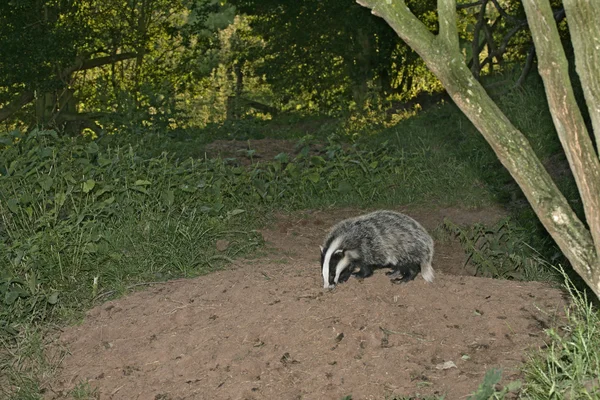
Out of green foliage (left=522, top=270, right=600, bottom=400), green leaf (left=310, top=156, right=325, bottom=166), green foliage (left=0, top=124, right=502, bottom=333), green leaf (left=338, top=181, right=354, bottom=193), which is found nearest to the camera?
green foliage (left=522, top=270, right=600, bottom=400)

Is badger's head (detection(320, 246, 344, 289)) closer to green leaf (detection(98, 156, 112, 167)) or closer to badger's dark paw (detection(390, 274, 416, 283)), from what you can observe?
badger's dark paw (detection(390, 274, 416, 283))

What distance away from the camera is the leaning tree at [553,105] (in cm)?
409

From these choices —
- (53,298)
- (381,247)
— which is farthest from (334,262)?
(53,298)

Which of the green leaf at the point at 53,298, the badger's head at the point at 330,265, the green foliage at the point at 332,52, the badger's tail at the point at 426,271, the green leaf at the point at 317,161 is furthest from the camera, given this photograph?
the green foliage at the point at 332,52

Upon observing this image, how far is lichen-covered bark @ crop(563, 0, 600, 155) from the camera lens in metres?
4.06

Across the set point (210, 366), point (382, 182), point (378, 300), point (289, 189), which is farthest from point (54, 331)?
point (382, 182)

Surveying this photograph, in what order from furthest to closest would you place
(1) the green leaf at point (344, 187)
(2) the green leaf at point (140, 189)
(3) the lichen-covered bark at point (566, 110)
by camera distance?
(1) the green leaf at point (344, 187) → (2) the green leaf at point (140, 189) → (3) the lichen-covered bark at point (566, 110)

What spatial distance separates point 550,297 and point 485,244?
2.09 m

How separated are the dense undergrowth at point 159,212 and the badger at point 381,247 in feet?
3.69

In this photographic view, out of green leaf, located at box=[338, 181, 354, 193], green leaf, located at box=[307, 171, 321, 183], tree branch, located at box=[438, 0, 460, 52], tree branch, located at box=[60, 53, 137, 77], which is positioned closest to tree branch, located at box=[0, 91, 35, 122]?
tree branch, located at box=[60, 53, 137, 77]

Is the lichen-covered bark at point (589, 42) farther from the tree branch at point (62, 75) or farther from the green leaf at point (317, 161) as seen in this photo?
the tree branch at point (62, 75)

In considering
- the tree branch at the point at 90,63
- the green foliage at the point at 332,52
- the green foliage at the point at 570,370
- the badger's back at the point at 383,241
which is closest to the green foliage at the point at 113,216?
the badger's back at the point at 383,241

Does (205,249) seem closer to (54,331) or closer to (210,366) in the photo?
(54,331)

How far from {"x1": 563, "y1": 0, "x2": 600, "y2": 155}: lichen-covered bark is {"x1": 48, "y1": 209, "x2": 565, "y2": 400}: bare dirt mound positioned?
133cm
